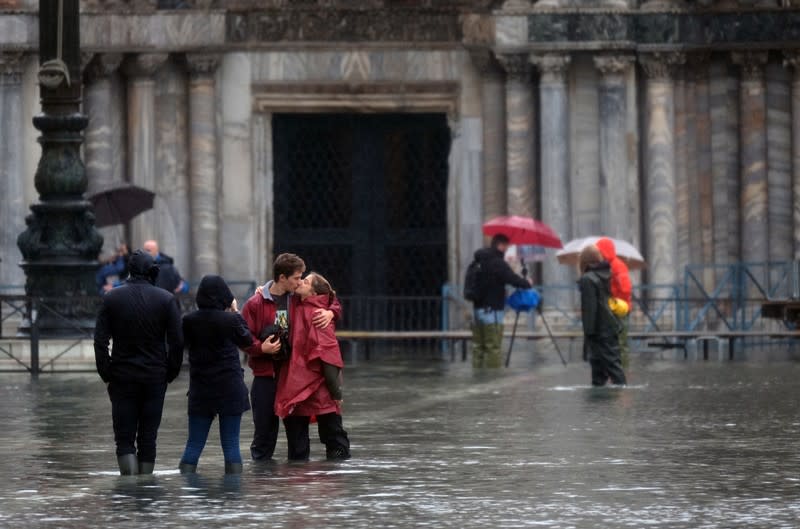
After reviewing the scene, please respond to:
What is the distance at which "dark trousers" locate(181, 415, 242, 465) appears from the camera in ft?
52.3

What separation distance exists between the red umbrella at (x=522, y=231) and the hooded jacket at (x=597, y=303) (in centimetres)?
537

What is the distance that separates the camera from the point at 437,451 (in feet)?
57.9

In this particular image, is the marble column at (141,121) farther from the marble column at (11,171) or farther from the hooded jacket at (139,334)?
the hooded jacket at (139,334)

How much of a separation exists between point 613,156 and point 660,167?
2.30ft

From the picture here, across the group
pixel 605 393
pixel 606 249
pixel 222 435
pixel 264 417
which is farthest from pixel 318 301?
pixel 606 249

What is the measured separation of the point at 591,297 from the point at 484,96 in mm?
11049

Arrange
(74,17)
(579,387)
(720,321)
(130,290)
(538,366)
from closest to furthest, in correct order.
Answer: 1. (130,290)
2. (579,387)
3. (74,17)
4. (538,366)
5. (720,321)

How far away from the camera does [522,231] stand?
31484mm

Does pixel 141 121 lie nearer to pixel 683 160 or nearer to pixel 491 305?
pixel 683 160

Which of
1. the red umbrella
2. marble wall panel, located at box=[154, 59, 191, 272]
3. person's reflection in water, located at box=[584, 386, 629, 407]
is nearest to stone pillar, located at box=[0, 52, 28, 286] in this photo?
marble wall panel, located at box=[154, 59, 191, 272]

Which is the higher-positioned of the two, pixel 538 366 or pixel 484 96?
pixel 484 96

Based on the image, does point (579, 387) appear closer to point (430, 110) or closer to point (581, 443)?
point (581, 443)

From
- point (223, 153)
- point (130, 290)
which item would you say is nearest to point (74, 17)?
point (223, 153)

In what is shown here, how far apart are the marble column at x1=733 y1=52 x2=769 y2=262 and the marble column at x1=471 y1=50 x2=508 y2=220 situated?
348 centimetres
